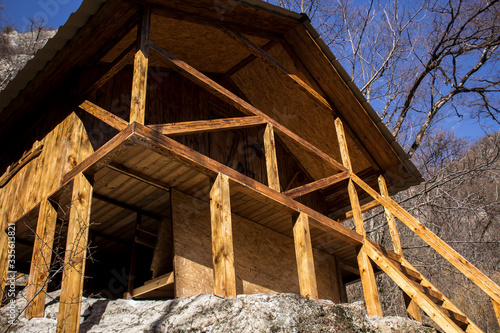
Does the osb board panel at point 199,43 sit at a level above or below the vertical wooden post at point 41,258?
above

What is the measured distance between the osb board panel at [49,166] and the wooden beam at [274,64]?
9.84 feet

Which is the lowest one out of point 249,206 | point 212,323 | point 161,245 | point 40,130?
point 212,323

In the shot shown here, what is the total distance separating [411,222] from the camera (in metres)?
8.91

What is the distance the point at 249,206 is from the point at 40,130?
13.1ft

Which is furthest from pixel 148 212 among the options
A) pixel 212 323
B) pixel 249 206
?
pixel 212 323

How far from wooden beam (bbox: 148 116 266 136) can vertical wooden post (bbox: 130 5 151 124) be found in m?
0.25

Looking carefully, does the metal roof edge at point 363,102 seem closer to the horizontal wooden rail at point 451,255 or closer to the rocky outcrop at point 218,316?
the horizontal wooden rail at point 451,255

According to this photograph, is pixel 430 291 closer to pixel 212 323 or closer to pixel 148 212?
pixel 212 323

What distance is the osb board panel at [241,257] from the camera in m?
7.91

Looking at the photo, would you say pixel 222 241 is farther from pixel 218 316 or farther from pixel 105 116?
pixel 105 116

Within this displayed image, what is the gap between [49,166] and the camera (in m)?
7.68

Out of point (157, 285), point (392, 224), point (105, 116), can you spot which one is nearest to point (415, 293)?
point (392, 224)

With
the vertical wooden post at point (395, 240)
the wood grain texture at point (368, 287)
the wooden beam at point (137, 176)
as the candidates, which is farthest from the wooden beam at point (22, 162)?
the vertical wooden post at point (395, 240)

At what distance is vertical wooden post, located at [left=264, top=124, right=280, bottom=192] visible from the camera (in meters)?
7.61
